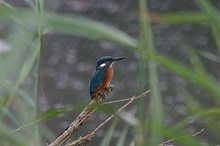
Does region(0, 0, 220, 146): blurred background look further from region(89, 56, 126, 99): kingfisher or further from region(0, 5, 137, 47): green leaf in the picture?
region(89, 56, 126, 99): kingfisher

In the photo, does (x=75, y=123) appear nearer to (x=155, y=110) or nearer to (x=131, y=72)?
(x=155, y=110)

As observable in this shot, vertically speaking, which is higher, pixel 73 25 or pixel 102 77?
pixel 102 77

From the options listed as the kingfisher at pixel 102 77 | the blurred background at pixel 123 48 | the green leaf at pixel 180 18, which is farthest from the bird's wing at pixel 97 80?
the green leaf at pixel 180 18

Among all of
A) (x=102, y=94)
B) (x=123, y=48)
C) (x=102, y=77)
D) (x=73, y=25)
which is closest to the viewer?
(x=73, y=25)

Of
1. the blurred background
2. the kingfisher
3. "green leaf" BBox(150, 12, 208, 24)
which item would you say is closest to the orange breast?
the kingfisher

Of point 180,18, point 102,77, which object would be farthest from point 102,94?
point 180,18

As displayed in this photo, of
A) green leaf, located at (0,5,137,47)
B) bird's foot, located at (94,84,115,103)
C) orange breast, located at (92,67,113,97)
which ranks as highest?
orange breast, located at (92,67,113,97)

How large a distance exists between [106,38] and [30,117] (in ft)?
0.76

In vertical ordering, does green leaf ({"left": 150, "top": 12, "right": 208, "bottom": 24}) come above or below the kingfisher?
below

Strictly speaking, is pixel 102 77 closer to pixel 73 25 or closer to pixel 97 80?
pixel 97 80

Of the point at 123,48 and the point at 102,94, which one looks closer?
the point at 123,48

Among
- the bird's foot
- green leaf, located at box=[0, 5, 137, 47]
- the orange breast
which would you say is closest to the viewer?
green leaf, located at box=[0, 5, 137, 47]

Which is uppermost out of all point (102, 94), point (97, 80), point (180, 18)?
point (97, 80)

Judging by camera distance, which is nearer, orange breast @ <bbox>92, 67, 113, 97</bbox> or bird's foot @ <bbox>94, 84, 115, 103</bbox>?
bird's foot @ <bbox>94, 84, 115, 103</bbox>
